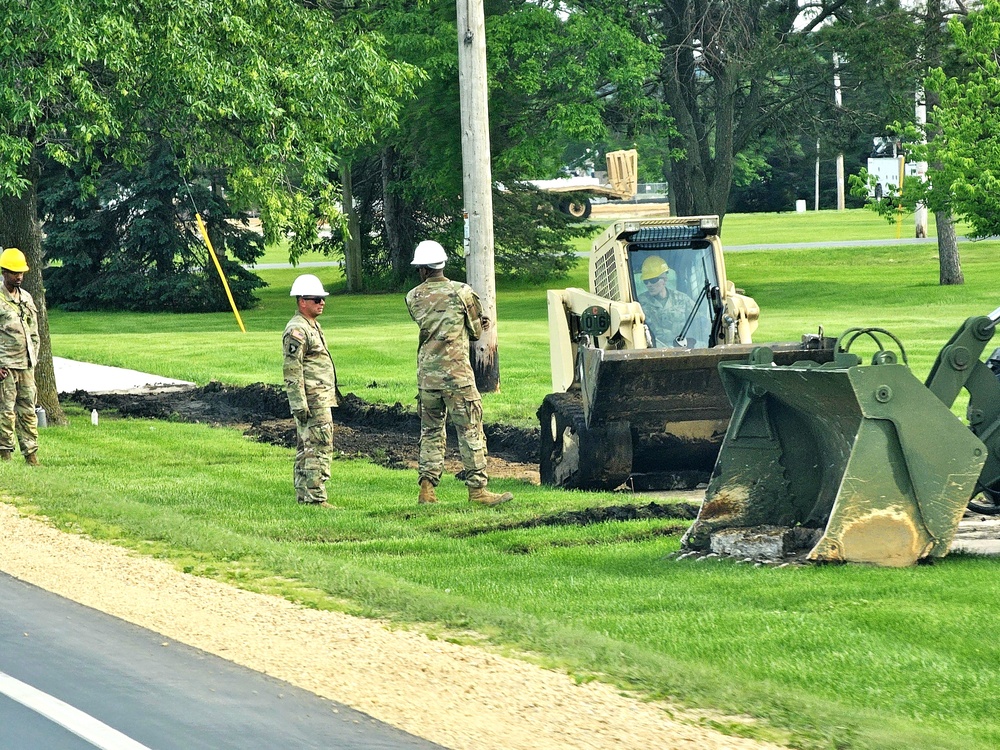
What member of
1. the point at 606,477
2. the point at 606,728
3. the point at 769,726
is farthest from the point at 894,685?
the point at 606,477

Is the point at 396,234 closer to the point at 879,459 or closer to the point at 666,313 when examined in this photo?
the point at 666,313

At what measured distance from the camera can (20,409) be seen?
579 inches

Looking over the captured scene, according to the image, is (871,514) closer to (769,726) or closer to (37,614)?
(769,726)

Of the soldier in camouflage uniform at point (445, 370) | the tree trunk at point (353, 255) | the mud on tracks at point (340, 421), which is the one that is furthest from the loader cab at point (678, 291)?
the tree trunk at point (353, 255)

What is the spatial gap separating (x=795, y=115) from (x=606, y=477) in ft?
93.6

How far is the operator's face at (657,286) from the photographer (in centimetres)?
1435

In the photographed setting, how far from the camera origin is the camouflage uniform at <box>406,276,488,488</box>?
1245 cm

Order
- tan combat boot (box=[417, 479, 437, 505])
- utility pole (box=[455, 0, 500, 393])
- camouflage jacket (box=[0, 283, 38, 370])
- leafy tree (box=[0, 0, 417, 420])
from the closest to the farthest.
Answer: tan combat boot (box=[417, 479, 437, 505]), camouflage jacket (box=[0, 283, 38, 370]), leafy tree (box=[0, 0, 417, 420]), utility pole (box=[455, 0, 500, 393])

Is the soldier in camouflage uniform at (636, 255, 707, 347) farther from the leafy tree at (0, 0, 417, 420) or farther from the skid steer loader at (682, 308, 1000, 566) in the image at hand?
the leafy tree at (0, 0, 417, 420)

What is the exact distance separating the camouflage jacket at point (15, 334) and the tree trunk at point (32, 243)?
3.40 metres

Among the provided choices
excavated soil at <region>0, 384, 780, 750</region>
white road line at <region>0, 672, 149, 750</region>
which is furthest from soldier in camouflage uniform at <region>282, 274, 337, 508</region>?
white road line at <region>0, 672, 149, 750</region>

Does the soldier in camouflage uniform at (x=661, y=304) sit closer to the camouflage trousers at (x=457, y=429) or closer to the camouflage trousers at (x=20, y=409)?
the camouflage trousers at (x=457, y=429)

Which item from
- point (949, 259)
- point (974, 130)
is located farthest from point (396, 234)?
point (974, 130)

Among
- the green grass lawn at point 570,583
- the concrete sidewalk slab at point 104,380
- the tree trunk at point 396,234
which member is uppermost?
the tree trunk at point 396,234
